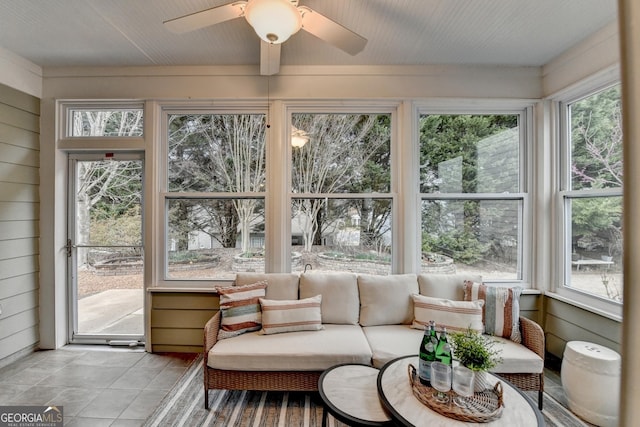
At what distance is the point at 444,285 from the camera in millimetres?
2629

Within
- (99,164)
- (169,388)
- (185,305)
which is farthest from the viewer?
(99,164)

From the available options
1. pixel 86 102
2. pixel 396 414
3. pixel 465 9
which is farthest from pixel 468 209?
pixel 86 102

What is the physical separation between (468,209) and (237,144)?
245cm

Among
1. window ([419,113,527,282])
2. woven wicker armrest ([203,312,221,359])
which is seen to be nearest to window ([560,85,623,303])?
window ([419,113,527,282])

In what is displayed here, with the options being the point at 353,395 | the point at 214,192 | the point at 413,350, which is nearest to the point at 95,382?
the point at 214,192

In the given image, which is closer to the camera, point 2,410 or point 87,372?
point 2,410

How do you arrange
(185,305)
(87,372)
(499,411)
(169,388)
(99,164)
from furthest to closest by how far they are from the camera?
1. (99,164)
2. (185,305)
3. (87,372)
4. (169,388)
5. (499,411)

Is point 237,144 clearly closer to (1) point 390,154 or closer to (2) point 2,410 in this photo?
(1) point 390,154

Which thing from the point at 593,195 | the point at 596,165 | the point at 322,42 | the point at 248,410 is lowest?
the point at 248,410

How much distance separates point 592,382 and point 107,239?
13.9 ft

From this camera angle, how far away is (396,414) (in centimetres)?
142

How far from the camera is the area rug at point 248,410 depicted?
197 centimetres

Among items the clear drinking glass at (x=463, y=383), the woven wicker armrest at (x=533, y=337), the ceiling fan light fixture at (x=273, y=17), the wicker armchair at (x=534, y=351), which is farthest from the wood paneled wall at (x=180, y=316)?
the woven wicker armrest at (x=533, y=337)

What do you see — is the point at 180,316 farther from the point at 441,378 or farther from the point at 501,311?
the point at 501,311
